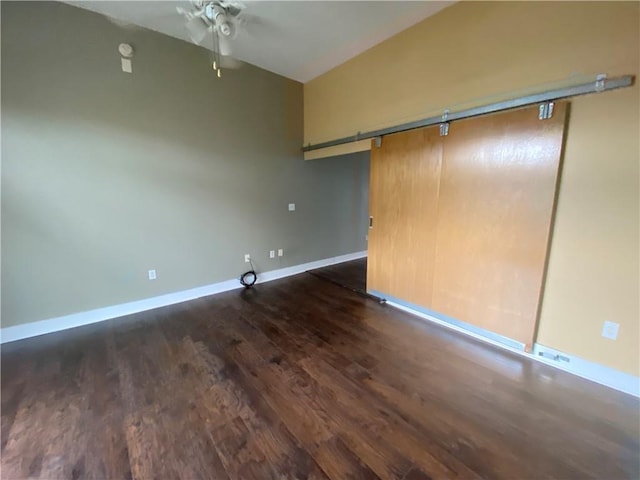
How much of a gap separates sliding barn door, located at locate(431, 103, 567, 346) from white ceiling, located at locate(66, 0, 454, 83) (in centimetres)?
128

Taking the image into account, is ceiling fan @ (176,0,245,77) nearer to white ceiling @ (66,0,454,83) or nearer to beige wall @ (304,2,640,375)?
white ceiling @ (66,0,454,83)

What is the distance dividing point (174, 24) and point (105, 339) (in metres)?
3.30

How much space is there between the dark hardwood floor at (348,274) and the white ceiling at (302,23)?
3.05m

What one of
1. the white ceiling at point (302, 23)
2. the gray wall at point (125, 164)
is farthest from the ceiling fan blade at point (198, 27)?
the gray wall at point (125, 164)

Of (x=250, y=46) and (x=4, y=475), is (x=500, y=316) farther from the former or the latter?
(x=250, y=46)

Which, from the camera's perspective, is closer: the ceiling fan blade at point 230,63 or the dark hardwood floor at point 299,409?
the dark hardwood floor at point 299,409

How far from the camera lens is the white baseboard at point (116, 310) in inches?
103

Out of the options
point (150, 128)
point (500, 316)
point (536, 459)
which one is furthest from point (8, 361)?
point (500, 316)

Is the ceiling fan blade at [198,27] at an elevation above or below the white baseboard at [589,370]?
above

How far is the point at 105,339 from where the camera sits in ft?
8.66

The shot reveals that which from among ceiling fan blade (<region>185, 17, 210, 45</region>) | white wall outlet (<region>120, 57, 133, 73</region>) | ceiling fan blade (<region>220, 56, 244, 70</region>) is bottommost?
white wall outlet (<region>120, 57, 133, 73</region>)

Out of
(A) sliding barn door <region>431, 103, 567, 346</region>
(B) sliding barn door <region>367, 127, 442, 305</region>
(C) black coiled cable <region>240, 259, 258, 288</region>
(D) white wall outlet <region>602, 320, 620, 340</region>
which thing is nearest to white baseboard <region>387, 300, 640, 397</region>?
(A) sliding barn door <region>431, 103, 567, 346</region>

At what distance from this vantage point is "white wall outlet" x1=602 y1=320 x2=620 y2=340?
191 centimetres

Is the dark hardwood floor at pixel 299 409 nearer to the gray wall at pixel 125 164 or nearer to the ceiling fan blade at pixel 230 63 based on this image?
the gray wall at pixel 125 164
